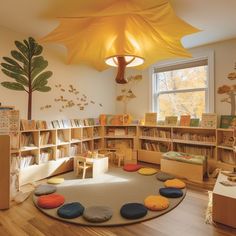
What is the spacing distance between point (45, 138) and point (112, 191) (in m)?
1.61

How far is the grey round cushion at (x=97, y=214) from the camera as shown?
2076 millimetres

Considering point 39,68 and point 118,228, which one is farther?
point 39,68

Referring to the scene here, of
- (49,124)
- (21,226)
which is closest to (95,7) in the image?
(49,124)

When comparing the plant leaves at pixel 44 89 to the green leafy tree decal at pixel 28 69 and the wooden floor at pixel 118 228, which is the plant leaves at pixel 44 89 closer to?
the green leafy tree decal at pixel 28 69

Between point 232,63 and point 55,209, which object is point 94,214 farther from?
point 232,63

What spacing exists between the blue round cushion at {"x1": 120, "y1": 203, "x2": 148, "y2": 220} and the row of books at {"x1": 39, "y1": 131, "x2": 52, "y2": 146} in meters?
1.95

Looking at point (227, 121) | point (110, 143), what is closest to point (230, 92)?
point (227, 121)

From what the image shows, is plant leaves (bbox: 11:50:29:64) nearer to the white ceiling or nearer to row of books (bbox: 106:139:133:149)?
the white ceiling

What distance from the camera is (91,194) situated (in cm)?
276

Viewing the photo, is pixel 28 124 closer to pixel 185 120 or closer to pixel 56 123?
pixel 56 123

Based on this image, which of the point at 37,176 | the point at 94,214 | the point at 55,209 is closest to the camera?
the point at 94,214

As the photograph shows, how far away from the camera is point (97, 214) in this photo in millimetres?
2168

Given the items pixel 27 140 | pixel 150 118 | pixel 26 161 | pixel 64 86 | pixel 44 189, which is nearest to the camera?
pixel 44 189

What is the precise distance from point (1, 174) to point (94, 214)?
1301 millimetres
